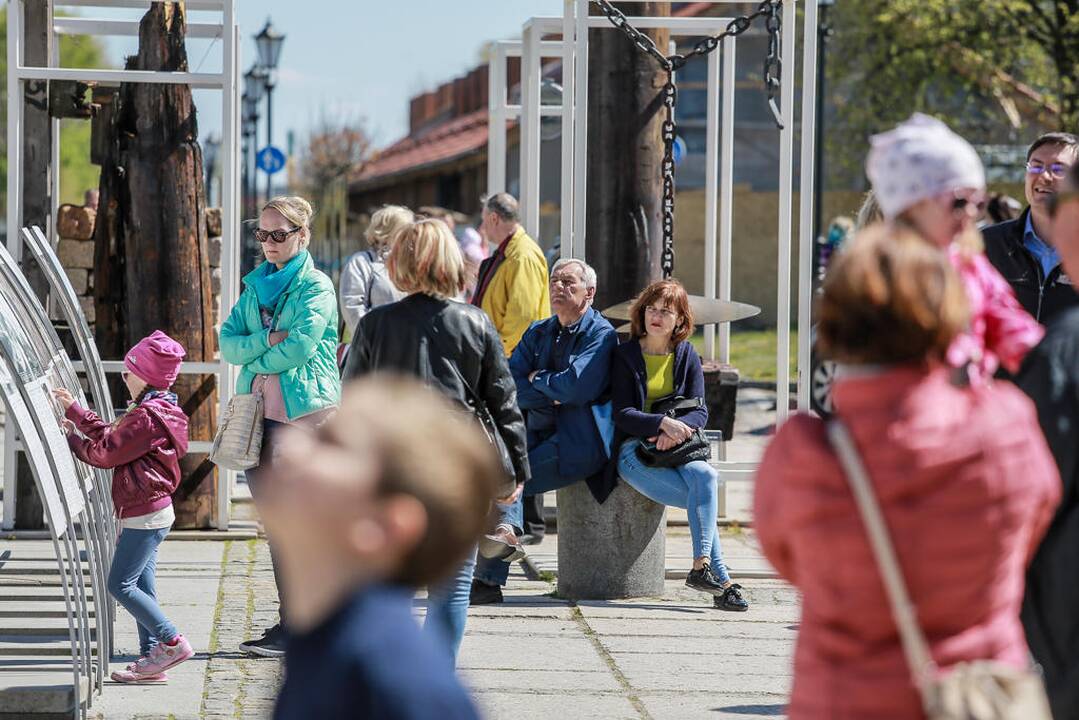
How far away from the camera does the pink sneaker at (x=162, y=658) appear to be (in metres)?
6.52

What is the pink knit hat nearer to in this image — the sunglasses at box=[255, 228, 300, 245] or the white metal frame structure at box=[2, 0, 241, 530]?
the sunglasses at box=[255, 228, 300, 245]

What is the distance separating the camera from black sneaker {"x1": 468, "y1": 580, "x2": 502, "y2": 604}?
27.5ft

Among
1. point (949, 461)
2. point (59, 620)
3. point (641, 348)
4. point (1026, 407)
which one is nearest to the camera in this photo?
point (949, 461)

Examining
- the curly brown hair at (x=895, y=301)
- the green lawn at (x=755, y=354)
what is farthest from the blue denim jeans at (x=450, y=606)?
Result: the green lawn at (x=755, y=354)

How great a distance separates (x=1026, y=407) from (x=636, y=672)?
4.18 m

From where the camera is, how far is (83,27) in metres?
10.8

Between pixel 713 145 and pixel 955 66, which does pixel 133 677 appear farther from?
pixel 955 66

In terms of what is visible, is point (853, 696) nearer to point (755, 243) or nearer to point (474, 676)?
point (474, 676)

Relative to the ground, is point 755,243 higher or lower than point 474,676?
higher

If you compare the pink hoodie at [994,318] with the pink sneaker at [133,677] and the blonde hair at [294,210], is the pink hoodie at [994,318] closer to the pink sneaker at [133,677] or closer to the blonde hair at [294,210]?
the pink sneaker at [133,677]

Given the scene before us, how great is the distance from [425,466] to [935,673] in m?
0.93

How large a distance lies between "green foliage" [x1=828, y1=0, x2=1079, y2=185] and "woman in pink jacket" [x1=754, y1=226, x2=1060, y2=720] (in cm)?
2760

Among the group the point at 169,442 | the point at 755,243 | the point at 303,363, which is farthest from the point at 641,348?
the point at 755,243

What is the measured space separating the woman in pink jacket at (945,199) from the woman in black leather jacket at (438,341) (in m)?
2.75
